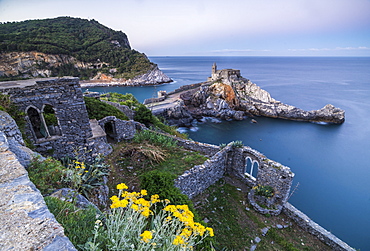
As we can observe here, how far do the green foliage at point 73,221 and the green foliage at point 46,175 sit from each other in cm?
88

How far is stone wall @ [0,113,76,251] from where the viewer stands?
1530 mm

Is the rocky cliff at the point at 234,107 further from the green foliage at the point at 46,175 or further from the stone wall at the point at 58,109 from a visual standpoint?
the green foliage at the point at 46,175

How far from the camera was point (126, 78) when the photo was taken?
7362 cm

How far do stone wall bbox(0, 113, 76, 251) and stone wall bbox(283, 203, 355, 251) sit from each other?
11.1 meters

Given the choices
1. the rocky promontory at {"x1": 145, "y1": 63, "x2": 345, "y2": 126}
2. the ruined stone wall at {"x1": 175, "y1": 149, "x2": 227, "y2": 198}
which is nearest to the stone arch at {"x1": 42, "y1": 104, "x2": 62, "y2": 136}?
the ruined stone wall at {"x1": 175, "y1": 149, "x2": 227, "y2": 198}

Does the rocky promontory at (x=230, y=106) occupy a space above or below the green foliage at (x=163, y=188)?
below

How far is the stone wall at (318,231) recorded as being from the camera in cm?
828

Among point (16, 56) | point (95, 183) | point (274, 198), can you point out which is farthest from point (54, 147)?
point (16, 56)

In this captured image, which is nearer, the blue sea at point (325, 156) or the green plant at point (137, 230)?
the green plant at point (137, 230)

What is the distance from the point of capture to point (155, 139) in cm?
1187

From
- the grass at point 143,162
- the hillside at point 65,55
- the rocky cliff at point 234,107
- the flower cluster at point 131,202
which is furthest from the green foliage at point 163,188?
the hillside at point 65,55

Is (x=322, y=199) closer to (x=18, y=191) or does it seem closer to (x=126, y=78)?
(x=18, y=191)

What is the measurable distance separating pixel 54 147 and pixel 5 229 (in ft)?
20.5

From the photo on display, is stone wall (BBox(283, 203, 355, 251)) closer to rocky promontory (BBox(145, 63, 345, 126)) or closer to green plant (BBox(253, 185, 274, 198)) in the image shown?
green plant (BBox(253, 185, 274, 198))
